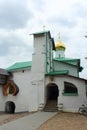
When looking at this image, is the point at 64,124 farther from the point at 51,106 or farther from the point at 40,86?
the point at 40,86

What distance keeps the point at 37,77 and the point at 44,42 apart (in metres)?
3.45

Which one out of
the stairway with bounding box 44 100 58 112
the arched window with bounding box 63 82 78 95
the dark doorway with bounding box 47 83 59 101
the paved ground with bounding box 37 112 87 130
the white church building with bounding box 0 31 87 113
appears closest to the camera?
the paved ground with bounding box 37 112 87 130

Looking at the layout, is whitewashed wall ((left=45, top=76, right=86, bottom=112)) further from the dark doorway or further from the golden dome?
the golden dome

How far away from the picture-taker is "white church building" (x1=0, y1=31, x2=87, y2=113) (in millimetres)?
19750

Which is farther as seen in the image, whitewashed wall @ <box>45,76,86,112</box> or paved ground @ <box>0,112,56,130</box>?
whitewashed wall @ <box>45,76,86,112</box>

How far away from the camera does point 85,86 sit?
2059 cm

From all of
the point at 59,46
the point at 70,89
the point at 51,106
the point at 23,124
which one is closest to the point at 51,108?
the point at 51,106

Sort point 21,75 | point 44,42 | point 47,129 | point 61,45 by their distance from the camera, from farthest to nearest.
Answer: point 61,45
point 21,75
point 44,42
point 47,129

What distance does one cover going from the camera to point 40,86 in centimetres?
2034

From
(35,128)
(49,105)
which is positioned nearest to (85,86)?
(49,105)

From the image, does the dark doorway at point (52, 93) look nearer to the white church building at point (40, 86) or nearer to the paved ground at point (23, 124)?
the white church building at point (40, 86)

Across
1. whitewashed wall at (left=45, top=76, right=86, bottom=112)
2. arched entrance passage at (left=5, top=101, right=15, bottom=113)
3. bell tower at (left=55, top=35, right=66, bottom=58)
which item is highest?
bell tower at (left=55, top=35, right=66, bottom=58)

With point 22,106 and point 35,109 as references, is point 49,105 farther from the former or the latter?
point 22,106

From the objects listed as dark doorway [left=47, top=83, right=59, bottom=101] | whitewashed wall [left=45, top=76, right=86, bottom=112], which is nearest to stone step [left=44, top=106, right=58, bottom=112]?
whitewashed wall [left=45, top=76, right=86, bottom=112]
